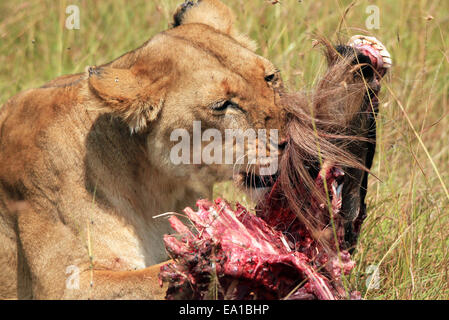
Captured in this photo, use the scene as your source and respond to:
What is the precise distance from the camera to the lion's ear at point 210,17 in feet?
9.81

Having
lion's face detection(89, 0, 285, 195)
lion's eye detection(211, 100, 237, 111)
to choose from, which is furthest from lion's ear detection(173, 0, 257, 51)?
lion's eye detection(211, 100, 237, 111)

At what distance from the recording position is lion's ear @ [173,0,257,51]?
2.99 metres

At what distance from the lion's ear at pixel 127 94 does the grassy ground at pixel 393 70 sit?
0.69 meters

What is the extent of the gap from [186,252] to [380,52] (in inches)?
38.3

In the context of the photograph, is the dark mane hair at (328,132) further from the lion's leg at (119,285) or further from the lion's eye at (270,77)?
the lion's leg at (119,285)

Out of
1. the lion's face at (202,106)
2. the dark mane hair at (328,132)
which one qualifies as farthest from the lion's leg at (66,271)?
the dark mane hair at (328,132)

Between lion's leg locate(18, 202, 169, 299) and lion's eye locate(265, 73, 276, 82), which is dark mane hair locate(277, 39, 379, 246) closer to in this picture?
lion's eye locate(265, 73, 276, 82)

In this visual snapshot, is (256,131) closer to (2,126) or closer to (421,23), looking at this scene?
(2,126)

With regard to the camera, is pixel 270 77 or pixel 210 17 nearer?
pixel 270 77

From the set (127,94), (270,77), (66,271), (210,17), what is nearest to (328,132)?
(270,77)

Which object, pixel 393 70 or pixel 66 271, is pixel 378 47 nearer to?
pixel 66 271

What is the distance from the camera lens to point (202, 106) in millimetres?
2547

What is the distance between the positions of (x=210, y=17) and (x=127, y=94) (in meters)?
0.69

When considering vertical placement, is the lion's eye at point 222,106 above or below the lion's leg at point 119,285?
→ above
